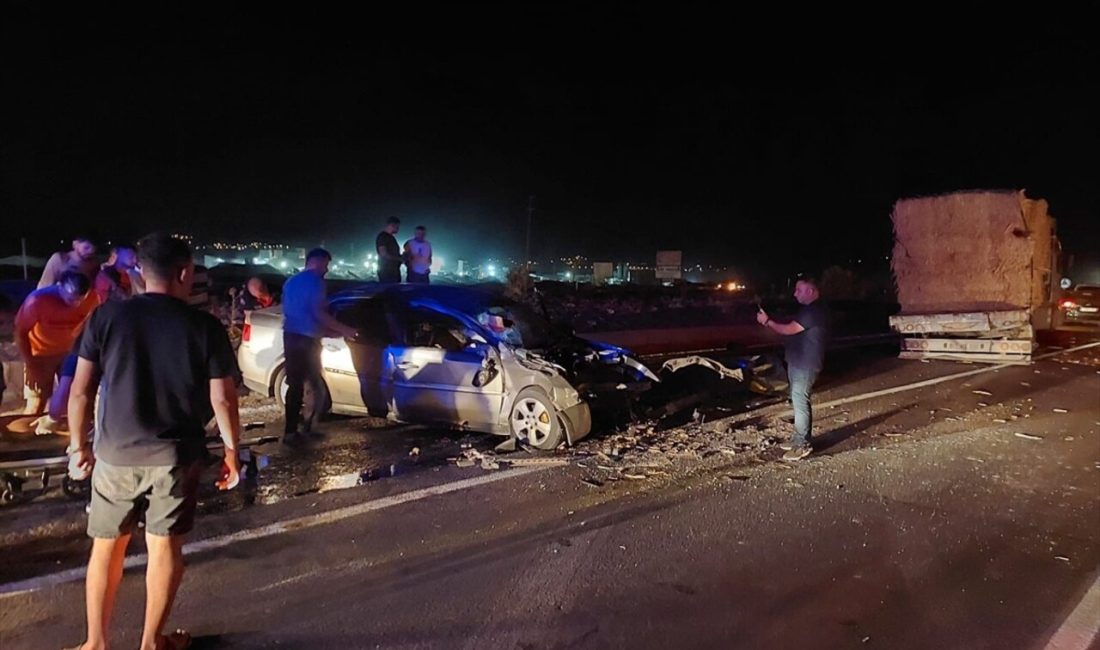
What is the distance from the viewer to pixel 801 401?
6.92m

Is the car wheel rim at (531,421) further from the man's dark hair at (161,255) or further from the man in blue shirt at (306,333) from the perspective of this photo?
the man's dark hair at (161,255)

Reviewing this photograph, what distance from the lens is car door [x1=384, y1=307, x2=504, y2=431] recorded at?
6.86 meters

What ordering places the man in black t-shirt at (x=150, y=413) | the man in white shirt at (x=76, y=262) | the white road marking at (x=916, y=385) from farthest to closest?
the white road marking at (x=916, y=385) → the man in white shirt at (x=76, y=262) → the man in black t-shirt at (x=150, y=413)

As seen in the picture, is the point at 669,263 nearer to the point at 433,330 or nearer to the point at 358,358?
the point at 433,330

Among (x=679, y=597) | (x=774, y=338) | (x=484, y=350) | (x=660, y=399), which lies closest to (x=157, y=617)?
(x=679, y=597)

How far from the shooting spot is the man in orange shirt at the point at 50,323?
6582mm

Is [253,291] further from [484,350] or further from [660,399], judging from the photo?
[660,399]

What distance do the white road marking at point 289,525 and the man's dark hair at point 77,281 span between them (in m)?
3.17

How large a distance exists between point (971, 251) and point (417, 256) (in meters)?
9.82

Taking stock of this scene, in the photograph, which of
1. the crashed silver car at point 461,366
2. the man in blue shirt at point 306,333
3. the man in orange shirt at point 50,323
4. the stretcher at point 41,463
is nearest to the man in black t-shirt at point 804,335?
the crashed silver car at point 461,366

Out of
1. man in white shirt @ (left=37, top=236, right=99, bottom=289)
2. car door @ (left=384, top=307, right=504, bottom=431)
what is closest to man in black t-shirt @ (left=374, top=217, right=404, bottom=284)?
car door @ (left=384, top=307, right=504, bottom=431)

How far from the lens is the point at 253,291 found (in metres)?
9.26

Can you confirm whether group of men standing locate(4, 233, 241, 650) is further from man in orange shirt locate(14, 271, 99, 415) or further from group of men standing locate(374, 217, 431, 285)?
group of men standing locate(374, 217, 431, 285)

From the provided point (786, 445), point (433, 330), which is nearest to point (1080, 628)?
point (786, 445)
